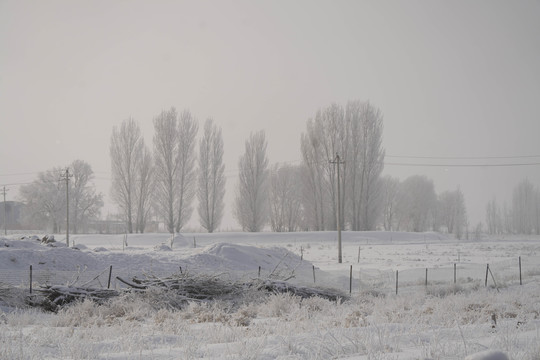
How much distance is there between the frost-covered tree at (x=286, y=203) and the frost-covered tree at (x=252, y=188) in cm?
618

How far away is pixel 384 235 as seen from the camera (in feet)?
146

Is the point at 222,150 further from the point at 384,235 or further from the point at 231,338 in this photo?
the point at 231,338

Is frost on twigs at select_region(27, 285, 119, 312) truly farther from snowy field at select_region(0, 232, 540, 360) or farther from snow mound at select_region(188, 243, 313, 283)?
snow mound at select_region(188, 243, 313, 283)

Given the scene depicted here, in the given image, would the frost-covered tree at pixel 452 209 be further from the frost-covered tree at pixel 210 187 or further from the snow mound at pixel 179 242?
the snow mound at pixel 179 242

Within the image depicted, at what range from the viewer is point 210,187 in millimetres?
46938

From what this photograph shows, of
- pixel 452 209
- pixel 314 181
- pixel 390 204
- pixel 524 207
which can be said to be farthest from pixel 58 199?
pixel 524 207

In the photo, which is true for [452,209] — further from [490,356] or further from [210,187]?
[490,356]

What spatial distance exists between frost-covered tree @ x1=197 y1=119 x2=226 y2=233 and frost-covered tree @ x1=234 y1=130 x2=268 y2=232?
2.93m

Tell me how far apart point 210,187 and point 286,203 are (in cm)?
1322

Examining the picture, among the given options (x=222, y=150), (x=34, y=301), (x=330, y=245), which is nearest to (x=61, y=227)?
(x=222, y=150)

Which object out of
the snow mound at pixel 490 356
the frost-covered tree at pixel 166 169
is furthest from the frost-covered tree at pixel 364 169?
the snow mound at pixel 490 356

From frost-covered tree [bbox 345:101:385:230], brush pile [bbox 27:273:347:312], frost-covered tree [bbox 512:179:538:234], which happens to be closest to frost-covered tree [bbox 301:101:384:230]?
frost-covered tree [bbox 345:101:385:230]

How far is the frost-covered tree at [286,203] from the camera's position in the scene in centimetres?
5594

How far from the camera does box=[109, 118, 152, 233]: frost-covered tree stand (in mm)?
46500
